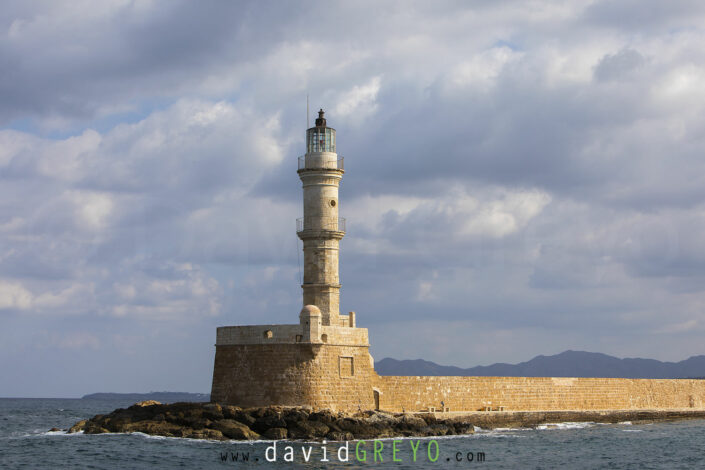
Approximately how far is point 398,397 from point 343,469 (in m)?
10.2

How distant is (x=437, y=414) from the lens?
34.2 m

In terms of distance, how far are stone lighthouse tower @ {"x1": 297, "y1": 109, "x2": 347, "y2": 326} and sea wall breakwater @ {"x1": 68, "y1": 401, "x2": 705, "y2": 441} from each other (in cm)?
439

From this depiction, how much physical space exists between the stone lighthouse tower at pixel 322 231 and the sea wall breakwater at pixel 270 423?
439cm

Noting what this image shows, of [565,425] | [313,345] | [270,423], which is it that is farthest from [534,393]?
[270,423]

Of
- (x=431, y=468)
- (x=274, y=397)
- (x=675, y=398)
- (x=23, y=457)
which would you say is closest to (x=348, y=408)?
(x=274, y=397)

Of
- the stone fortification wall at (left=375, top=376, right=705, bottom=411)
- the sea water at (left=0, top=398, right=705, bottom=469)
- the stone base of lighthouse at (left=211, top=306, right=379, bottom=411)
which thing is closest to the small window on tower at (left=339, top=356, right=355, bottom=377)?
the stone base of lighthouse at (left=211, top=306, right=379, bottom=411)

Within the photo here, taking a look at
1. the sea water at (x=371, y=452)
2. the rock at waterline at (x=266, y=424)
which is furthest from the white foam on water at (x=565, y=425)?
the rock at waterline at (x=266, y=424)

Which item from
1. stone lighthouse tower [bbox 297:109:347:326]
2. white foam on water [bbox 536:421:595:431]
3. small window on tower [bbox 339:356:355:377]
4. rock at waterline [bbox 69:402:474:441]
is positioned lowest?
white foam on water [bbox 536:421:595:431]

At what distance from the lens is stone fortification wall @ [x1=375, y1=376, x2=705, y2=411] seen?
115ft

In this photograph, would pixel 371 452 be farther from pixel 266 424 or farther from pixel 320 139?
pixel 320 139

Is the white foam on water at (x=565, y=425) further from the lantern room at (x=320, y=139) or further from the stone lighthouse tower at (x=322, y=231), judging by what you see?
the lantern room at (x=320, y=139)

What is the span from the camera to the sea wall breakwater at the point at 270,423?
2994 cm

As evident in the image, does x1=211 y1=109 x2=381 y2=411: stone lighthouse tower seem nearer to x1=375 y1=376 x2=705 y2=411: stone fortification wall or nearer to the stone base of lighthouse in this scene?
the stone base of lighthouse

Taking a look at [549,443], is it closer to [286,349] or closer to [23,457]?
[286,349]
